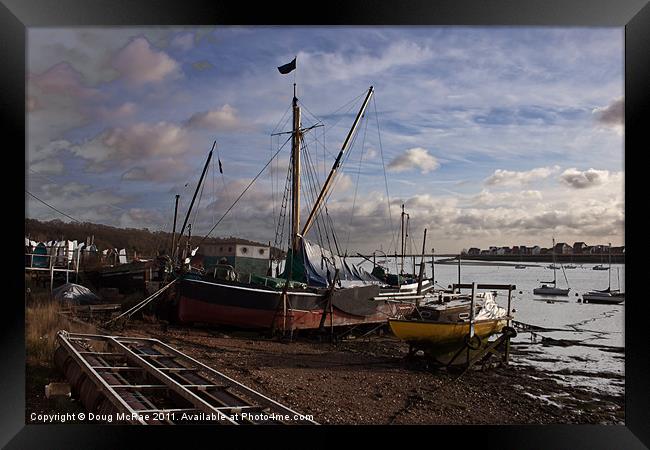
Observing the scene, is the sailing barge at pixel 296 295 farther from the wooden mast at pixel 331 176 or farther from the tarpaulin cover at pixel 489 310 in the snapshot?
the tarpaulin cover at pixel 489 310

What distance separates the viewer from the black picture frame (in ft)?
16.5

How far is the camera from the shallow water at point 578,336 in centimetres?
727

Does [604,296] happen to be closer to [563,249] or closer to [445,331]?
[563,249]

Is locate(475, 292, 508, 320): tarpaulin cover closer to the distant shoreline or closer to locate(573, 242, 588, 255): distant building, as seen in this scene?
the distant shoreline

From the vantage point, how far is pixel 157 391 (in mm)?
5469

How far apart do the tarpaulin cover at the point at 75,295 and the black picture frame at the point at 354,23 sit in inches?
108

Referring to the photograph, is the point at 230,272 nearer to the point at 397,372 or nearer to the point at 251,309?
the point at 251,309

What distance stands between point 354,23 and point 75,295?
20.0ft

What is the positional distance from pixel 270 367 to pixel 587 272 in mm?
5706

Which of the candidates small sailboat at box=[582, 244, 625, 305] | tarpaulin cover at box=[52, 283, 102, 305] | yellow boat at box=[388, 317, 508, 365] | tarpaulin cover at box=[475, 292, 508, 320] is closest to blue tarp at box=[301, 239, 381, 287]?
yellow boat at box=[388, 317, 508, 365]

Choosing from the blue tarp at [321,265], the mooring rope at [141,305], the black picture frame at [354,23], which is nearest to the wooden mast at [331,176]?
the blue tarp at [321,265]

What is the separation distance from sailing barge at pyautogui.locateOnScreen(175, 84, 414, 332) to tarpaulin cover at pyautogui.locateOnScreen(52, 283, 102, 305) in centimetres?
147

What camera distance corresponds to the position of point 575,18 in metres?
5.20

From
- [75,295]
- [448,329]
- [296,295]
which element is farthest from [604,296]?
[75,295]
